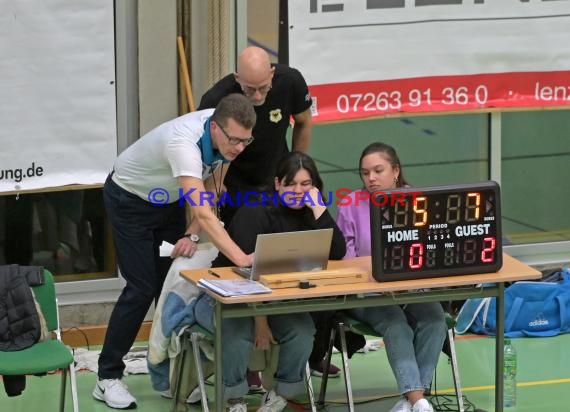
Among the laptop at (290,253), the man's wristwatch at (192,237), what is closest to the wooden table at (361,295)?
the laptop at (290,253)

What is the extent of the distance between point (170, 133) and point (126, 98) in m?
1.50

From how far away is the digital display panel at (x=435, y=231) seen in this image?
5.73m

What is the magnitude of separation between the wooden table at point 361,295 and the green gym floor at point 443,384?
2.08 ft

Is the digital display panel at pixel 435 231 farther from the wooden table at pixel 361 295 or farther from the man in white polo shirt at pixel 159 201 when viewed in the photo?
the man in white polo shirt at pixel 159 201

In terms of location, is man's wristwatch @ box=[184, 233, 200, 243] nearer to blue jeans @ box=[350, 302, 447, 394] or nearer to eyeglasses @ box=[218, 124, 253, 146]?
eyeglasses @ box=[218, 124, 253, 146]

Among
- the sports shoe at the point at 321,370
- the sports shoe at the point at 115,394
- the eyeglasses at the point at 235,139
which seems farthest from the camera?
the sports shoe at the point at 321,370

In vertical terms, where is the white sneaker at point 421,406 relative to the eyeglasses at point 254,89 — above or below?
below

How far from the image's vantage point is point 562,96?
8.34m

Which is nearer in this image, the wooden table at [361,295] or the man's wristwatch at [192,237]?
the wooden table at [361,295]

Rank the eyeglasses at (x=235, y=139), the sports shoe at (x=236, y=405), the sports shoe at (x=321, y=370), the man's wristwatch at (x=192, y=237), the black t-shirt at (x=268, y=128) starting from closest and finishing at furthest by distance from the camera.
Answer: the eyeglasses at (x=235, y=139) → the sports shoe at (x=236, y=405) → the man's wristwatch at (x=192, y=237) → the black t-shirt at (x=268, y=128) → the sports shoe at (x=321, y=370)

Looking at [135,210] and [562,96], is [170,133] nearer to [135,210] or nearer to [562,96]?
[135,210]

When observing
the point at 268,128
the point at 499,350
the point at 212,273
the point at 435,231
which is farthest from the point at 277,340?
the point at 268,128

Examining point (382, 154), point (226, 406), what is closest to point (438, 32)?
point (382, 154)

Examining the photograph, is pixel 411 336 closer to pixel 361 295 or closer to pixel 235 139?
pixel 361 295
